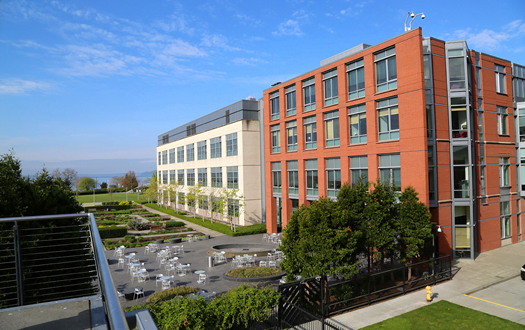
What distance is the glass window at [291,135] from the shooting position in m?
31.3

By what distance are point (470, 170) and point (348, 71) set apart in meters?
11.2

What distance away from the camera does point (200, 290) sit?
693 inches

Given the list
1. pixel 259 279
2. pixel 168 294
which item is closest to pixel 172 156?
pixel 259 279

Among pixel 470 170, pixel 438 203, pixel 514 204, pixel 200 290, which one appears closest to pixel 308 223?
pixel 200 290

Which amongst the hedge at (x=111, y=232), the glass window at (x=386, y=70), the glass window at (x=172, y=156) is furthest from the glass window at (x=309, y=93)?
the glass window at (x=172, y=156)

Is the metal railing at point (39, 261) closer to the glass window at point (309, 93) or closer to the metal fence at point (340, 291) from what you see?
the metal fence at point (340, 291)

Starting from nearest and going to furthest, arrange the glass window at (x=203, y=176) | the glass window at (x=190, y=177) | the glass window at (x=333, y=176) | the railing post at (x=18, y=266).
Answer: the railing post at (x=18, y=266)
the glass window at (x=333, y=176)
the glass window at (x=203, y=176)
the glass window at (x=190, y=177)

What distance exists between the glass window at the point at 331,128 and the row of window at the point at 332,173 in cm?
148

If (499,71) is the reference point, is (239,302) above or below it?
below

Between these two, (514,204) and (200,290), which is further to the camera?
(514,204)

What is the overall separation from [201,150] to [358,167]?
102ft

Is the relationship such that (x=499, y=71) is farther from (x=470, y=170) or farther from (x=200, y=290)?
(x=200, y=290)

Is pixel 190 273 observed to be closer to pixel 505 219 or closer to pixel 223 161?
pixel 223 161

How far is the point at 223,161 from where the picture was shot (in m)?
43.2
